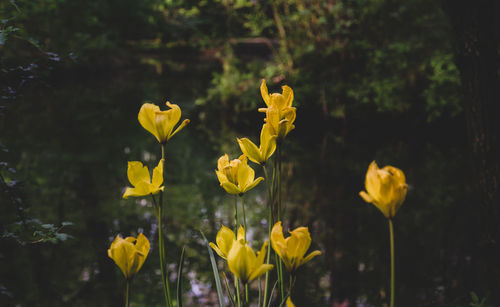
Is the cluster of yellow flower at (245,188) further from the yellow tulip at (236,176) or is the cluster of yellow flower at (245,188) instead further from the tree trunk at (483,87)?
the tree trunk at (483,87)

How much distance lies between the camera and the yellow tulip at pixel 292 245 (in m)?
0.89

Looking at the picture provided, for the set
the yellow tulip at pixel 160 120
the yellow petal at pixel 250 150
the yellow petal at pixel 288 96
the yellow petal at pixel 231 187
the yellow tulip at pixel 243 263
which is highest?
the yellow petal at pixel 288 96

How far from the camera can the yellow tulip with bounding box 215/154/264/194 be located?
3.42 feet

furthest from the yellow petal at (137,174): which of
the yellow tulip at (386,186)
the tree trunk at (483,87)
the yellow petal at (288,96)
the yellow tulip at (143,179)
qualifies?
the tree trunk at (483,87)

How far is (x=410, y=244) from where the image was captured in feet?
10.7

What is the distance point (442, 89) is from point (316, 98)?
2.16 metres

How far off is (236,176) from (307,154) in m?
5.25

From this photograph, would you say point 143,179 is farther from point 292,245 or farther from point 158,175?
point 292,245

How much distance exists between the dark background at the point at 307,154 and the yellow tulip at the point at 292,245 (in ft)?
3.04

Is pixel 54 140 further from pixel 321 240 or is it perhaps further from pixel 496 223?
pixel 496 223

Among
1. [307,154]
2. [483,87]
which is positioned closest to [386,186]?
[483,87]

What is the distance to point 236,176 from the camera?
1.07 metres

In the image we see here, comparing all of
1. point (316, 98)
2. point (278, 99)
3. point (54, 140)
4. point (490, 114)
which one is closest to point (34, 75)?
point (278, 99)

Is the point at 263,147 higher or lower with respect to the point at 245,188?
higher
